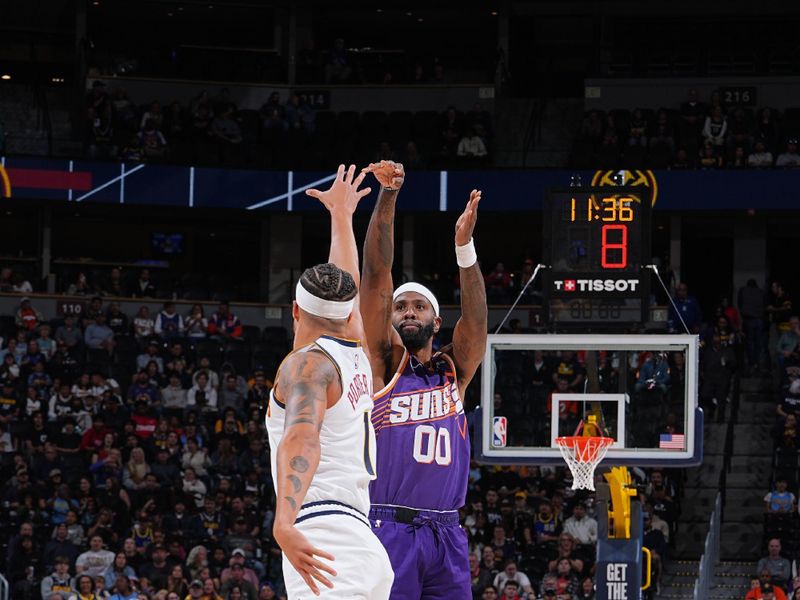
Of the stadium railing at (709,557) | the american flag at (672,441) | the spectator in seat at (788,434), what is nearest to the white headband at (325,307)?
the american flag at (672,441)

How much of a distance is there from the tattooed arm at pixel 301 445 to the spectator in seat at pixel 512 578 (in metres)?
13.8

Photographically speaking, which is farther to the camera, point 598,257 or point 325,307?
point 598,257

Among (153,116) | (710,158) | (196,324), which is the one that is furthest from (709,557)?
(153,116)

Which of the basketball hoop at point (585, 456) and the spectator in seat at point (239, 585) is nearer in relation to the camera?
the basketball hoop at point (585, 456)

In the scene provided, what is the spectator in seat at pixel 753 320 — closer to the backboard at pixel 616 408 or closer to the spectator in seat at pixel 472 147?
the spectator in seat at pixel 472 147

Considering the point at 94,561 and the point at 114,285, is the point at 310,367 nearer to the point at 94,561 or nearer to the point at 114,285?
the point at 94,561

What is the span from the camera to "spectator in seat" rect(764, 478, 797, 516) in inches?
830

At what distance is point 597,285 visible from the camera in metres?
16.2

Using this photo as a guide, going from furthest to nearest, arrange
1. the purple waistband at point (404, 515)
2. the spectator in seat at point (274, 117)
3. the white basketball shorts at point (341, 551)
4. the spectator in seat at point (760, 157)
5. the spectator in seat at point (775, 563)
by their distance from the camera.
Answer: the spectator in seat at point (274, 117), the spectator in seat at point (760, 157), the spectator in seat at point (775, 563), the purple waistband at point (404, 515), the white basketball shorts at point (341, 551)

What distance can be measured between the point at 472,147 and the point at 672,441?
15.1 meters

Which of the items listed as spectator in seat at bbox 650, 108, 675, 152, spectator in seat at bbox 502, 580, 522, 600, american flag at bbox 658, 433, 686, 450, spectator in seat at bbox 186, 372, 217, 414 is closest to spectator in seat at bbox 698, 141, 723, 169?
spectator in seat at bbox 650, 108, 675, 152

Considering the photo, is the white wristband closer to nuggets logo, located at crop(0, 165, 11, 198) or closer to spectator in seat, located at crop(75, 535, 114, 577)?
spectator in seat, located at crop(75, 535, 114, 577)

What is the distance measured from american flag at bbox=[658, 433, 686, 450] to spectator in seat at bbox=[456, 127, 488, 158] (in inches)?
583

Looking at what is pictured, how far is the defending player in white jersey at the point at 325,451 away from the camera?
5.49 meters
